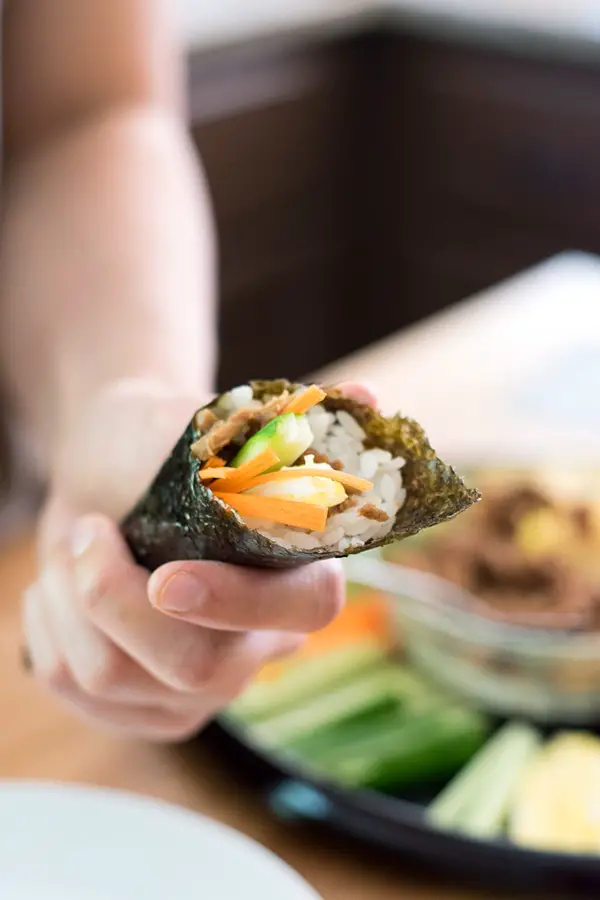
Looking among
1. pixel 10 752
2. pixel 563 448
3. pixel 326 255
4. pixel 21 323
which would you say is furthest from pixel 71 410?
pixel 326 255

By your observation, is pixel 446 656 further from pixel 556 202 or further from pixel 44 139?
pixel 556 202

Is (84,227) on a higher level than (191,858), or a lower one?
higher

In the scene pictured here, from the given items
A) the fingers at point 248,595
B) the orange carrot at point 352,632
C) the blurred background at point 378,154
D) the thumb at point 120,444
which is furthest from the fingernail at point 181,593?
the blurred background at point 378,154

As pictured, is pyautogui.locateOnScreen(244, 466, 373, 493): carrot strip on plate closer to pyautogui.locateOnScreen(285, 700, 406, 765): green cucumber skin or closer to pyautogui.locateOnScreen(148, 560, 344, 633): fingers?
pyautogui.locateOnScreen(148, 560, 344, 633): fingers

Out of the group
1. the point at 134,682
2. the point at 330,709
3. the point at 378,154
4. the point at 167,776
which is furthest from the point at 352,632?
the point at 378,154

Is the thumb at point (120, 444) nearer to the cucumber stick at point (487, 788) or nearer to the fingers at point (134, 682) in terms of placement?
the fingers at point (134, 682)

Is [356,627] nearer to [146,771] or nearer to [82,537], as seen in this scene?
[146,771]

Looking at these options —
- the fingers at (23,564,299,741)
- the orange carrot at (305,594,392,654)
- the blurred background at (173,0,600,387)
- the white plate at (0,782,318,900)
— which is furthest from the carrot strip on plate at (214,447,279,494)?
the blurred background at (173,0,600,387)

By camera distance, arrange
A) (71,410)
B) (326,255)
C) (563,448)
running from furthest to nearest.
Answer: (326,255)
(563,448)
(71,410)
